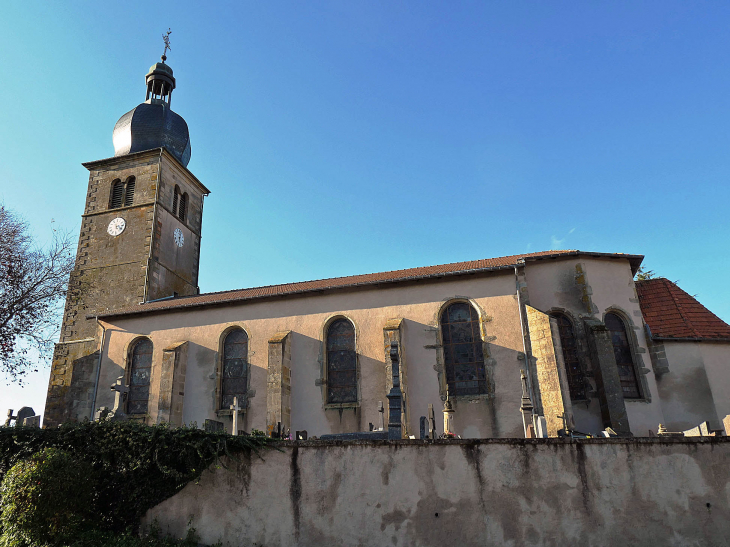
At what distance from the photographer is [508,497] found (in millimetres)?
8336

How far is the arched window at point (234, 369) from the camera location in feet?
55.5

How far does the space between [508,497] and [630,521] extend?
72.1 inches

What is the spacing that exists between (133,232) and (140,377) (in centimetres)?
798

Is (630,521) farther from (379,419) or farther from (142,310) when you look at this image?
(142,310)

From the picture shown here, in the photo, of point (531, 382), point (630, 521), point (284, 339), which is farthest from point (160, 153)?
point (630, 521)

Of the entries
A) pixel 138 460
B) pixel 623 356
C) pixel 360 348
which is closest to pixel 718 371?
pixel 623 356

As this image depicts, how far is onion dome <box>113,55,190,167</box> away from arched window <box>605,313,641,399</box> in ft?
68.6

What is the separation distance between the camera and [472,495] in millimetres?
8398

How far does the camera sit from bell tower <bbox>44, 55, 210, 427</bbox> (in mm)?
21562

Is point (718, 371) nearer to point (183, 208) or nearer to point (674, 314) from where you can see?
point (674, 314)

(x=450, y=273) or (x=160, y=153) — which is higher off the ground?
(x=160, y=153)

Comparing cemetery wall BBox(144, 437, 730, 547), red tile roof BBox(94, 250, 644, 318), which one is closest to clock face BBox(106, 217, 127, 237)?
red tile roof BBox(94, 250, 644, 318)

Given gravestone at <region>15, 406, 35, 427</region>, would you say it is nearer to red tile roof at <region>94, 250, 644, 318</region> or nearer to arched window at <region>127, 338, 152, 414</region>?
arched window at <region>127, 338, 152, 414</region>

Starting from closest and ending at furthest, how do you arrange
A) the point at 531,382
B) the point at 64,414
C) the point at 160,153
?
1. the point at 531,382
2. the point at 64,414
3. the point at 160,153
